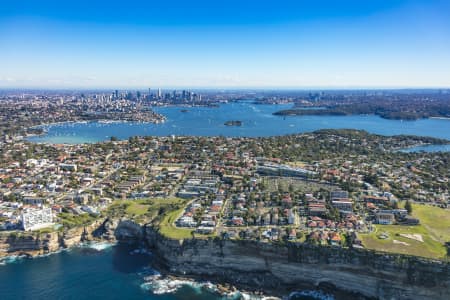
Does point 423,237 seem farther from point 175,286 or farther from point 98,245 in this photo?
point 98,245

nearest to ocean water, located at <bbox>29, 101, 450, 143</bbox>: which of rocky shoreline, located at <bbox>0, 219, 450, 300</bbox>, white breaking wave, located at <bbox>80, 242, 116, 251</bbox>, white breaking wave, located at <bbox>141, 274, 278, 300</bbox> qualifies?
white breaking wave, located at <bbox>80, 242, 116, 251</bbox>

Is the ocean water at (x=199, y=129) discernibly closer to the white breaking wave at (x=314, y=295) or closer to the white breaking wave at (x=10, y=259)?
the white breaking wave at (x=10, y=259)

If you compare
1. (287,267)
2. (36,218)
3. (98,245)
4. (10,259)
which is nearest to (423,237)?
(287,267)

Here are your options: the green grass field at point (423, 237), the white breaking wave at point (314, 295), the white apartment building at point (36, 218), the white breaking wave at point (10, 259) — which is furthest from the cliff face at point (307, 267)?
the white breaking wave at point (10, 259)

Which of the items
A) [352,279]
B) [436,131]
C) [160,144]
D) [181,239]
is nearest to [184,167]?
[160,144]

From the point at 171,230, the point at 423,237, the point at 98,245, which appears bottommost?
the point at 98,245

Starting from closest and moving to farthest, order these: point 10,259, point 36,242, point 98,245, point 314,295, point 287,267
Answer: point 314,295 < point 287,267 < point 10,259 < point 36,242 < point 98,245
